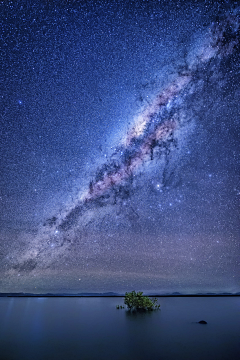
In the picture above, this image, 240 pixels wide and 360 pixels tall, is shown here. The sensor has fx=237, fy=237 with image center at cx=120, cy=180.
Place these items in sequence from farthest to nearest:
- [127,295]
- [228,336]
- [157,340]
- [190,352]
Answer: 1. [127,295]
2. [228,336]
3. [157,340]
4. [190,352]

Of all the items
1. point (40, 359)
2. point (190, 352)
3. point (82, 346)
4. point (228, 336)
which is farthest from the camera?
point (228, 336)

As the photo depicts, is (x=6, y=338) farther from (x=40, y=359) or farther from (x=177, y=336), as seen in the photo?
(x=177, y=336)

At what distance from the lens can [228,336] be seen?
22.4m

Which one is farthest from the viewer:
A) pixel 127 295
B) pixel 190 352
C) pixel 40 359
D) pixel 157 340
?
pixel 127 295

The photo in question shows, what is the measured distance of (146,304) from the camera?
38.8m

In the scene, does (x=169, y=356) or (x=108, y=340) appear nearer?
(x=169, y=356)

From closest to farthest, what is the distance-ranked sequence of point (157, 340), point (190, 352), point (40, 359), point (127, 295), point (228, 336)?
point (40, 359)
point (190, 352)
point (157, 340)
point (228, 336)
point (127, 295)

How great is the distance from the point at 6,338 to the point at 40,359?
8977mm

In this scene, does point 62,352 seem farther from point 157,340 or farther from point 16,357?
point 157,340

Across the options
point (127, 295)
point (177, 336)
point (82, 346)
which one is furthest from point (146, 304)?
point (82, 346)

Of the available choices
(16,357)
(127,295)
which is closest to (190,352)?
(16,357)

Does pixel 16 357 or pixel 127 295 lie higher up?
pixel 127 295

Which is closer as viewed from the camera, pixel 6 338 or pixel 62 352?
pixel 62 352

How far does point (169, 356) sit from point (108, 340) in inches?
299
